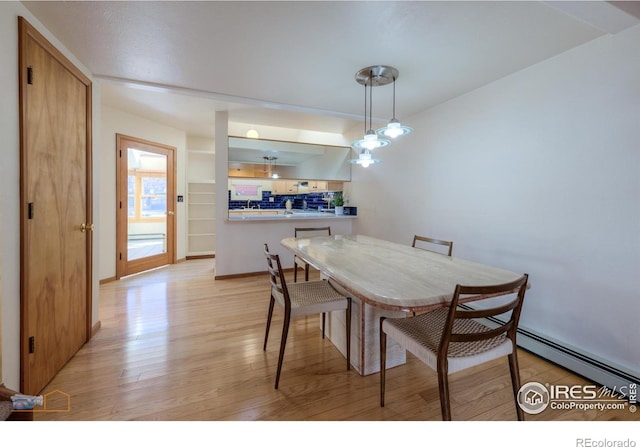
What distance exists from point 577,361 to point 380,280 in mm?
1544

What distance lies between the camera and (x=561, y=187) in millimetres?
1987

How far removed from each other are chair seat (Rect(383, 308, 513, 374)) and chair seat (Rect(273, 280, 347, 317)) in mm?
402

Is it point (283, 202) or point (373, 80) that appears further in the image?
point (283, 202)

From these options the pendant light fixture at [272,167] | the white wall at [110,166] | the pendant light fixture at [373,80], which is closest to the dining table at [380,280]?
the pendant light fixture at [373,80]

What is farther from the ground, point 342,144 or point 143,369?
point 342,144

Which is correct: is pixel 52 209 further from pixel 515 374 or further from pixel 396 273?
pixel 515 374

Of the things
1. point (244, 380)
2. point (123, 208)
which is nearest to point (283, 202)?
point (123, 208)

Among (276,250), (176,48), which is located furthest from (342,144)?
(176,48)

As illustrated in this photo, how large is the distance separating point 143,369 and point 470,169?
10.3 feet

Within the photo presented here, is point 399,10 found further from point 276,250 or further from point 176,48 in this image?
point 276,250

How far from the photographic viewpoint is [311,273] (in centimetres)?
427

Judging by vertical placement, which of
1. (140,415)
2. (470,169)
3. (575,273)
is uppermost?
(470,169)

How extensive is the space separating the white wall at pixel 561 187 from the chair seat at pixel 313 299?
5.17 ft

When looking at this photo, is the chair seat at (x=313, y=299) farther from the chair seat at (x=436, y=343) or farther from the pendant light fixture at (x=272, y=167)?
the pendant light fixture at (x=272, y=167)
